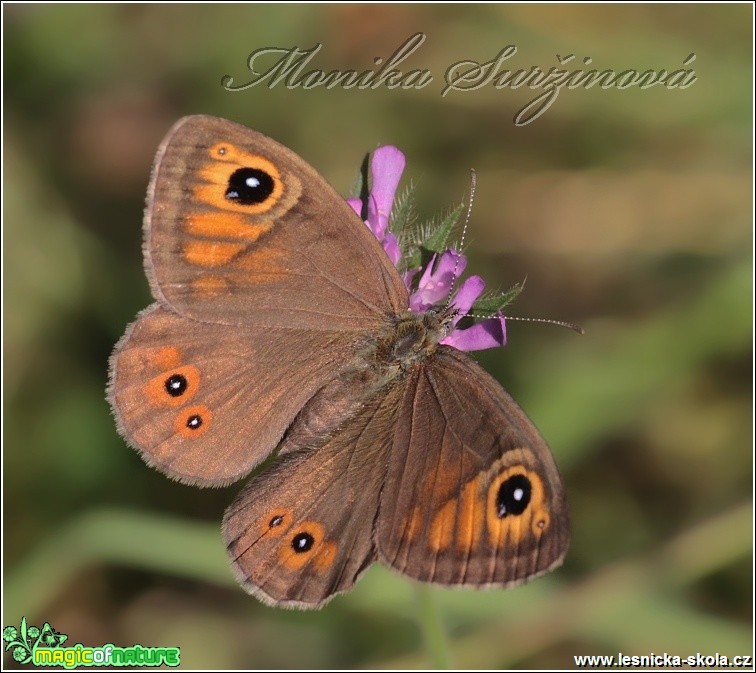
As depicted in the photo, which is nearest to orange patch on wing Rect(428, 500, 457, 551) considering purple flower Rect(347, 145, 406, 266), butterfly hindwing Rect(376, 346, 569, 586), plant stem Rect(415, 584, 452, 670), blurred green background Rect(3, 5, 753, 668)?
butterfly hindwing Rect(376, 346, 569, 586)

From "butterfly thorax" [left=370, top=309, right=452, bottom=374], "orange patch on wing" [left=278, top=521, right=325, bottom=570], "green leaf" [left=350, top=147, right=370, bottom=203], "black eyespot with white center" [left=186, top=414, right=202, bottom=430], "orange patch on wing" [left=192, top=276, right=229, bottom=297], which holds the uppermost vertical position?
"green leaf" [left=350, top=147, right=370, bottom=203]

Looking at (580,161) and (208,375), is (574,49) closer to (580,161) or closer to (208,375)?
(580,161)

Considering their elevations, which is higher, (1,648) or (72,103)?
(72,103)

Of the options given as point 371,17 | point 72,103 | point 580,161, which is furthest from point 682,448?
point 72,103

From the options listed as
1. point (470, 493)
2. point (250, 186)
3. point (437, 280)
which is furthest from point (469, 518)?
point (250, 186)

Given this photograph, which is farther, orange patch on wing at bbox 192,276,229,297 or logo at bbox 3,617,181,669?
logo at bbox 3,617,181,669

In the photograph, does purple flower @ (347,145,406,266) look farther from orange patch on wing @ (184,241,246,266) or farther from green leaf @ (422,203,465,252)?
orange patch on wing @ (184,241,246,266)

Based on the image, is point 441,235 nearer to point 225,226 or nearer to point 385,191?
point 385,191

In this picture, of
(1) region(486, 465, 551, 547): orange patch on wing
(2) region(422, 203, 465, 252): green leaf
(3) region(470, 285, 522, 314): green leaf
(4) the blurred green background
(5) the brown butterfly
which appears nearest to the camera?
(1) region(486, 465, 551, 547): orange patch on wing
